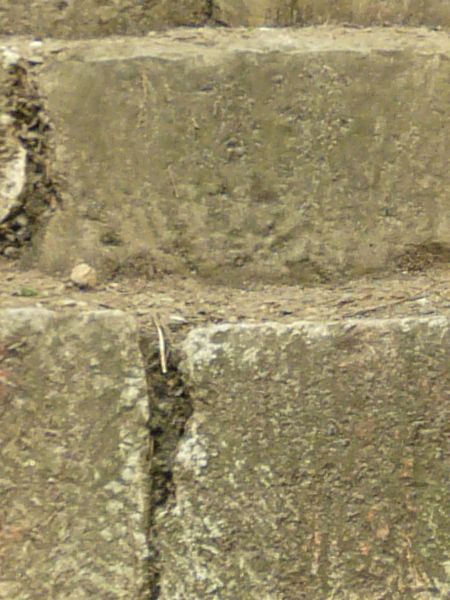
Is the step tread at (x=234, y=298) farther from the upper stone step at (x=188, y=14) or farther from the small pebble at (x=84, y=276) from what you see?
the upper stone step at (x=188, y=14)

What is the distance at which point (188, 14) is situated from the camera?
0.83 metres

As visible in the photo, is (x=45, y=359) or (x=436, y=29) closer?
(x=45, y=359)

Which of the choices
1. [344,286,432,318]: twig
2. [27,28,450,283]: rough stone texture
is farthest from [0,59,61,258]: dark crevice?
[344,286,432,318]: twig

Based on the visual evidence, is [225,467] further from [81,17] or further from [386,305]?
[81,17]

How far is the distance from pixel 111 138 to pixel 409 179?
0.28m

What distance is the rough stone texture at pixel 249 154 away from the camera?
0.78 metres

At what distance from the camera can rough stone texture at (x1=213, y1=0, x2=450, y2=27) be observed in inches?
32.6

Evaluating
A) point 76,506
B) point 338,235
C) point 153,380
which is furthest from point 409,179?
point 76,506

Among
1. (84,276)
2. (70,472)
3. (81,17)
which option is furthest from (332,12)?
(70,472)

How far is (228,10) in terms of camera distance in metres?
0.83

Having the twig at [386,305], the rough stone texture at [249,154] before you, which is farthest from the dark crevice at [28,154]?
the twig at [386,305]

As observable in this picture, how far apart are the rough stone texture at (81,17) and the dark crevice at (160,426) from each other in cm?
30

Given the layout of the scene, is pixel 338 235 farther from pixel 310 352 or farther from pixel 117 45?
pixel 117 45

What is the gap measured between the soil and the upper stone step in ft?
0.78
